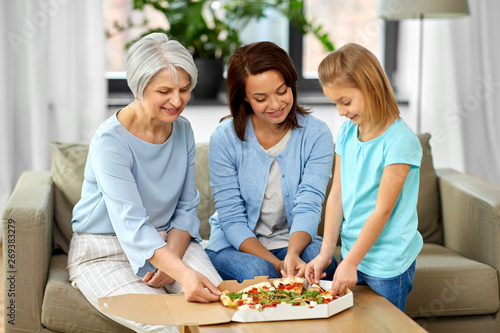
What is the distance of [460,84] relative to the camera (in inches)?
152

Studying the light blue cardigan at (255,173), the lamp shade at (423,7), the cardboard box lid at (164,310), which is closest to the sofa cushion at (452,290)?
the light blue cardigan at (255,173)

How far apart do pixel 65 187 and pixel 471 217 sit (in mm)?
1467

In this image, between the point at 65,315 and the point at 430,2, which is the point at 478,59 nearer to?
the point at 430,2

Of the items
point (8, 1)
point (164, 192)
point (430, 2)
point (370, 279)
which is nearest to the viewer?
point (370, 279)

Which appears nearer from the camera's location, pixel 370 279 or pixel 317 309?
pixel 317 309

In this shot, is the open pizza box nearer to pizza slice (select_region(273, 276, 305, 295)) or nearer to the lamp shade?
pizza slice (select_region(273, 276, 305, 295))

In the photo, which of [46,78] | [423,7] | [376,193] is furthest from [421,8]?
[46,78]

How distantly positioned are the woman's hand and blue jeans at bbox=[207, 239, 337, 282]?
0.18ft

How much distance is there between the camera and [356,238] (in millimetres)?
1694

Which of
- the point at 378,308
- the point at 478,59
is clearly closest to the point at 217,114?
the point at 478,59

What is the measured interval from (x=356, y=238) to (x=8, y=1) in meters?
2.56

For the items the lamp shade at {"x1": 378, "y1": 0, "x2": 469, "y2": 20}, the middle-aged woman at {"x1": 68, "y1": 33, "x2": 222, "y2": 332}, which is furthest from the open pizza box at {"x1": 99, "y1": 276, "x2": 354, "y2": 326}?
the lamp shade at {"x1": 378, "y1": 0, "x2": 469, "y2": 20}

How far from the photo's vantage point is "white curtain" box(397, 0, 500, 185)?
12.4 ft

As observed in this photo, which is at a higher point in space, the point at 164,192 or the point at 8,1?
the point at 8,1
